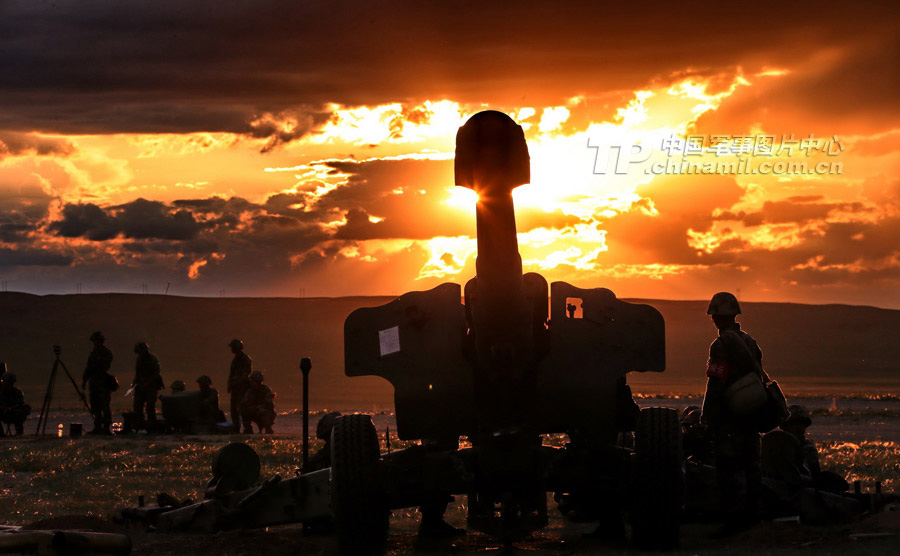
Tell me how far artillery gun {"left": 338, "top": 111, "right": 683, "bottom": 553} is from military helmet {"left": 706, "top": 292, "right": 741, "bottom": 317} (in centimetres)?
84

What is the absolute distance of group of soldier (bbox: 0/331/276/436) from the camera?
87.5ft

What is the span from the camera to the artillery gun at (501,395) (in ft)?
31.3

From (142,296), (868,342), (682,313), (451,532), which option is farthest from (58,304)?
(451,532)

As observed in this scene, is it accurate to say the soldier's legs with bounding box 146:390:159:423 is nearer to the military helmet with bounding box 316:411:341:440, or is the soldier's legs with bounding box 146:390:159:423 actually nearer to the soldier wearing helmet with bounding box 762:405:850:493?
the military helmet with bounding box 316:411:341:440

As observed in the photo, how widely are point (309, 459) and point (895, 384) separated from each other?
2686 inches

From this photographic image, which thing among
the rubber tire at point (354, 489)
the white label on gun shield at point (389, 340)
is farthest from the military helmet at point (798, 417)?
the rubber tire at point (354, 489)

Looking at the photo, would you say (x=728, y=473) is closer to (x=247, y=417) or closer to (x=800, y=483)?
(x=800, y=483)

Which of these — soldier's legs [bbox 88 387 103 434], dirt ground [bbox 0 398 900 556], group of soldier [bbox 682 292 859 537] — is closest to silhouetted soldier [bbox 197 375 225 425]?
dirt ground [bbox 0 398 900 556]

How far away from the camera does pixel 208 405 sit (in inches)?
1065

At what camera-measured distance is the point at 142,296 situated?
117 metres

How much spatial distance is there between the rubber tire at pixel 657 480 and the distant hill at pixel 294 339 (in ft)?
154

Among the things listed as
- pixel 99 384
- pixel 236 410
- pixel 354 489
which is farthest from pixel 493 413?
pixel 236 410

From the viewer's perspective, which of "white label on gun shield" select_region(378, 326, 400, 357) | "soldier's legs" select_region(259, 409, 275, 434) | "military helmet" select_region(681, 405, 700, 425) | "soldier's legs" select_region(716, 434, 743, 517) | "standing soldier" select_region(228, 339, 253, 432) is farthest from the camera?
"standing soldier" select_region(228, 339, 253, 432)

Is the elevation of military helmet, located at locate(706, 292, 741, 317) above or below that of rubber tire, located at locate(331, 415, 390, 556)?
above
